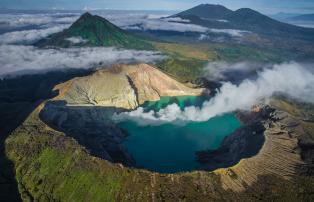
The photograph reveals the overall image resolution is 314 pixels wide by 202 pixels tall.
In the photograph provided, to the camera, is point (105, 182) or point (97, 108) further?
point (97, 108)

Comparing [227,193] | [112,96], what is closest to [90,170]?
[227,193]

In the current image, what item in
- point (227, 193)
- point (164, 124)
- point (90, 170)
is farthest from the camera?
point (164, 124)

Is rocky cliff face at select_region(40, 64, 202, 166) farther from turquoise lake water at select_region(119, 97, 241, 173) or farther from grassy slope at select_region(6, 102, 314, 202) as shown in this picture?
grassy slope at select_region(6, 102, 314, 202)

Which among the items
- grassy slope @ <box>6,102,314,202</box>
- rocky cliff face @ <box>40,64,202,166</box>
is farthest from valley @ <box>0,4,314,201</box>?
rocky cliff face @ <box>40,64,202,166</box>

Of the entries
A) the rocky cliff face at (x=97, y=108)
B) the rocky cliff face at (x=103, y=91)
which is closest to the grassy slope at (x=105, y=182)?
the rocky cliff face at (x=97, y=108)

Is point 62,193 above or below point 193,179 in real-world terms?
below

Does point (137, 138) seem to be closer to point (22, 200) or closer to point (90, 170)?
point (90, 170)

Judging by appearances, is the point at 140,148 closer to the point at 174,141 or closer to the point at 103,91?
the point at 174,141

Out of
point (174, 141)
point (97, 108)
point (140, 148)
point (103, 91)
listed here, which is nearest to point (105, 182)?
point (140, 148)
